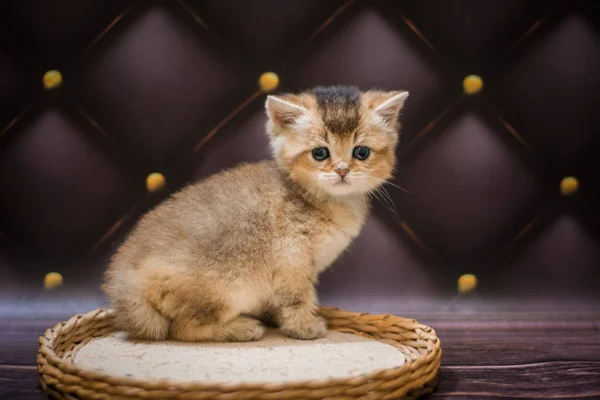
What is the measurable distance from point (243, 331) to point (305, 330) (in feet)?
0.49

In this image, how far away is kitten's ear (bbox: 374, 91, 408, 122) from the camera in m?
1.54

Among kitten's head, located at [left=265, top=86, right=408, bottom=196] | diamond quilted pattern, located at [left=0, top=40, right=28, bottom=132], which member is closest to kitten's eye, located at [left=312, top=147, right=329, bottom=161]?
kitten's head, located at [left=265, top=86, right=408, bottom=196]

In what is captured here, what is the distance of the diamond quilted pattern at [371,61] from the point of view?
1.91 m

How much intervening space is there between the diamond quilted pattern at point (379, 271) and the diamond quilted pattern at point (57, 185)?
70 centimetres

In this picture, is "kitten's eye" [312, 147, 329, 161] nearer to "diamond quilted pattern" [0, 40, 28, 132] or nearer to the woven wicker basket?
the woven wicker basket

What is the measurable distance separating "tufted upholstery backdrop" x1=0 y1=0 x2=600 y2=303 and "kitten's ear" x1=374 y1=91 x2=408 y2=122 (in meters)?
0.36

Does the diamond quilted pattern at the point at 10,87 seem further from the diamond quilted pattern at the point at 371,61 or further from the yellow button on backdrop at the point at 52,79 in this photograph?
the diamond quilted pattern at the point at 371,61

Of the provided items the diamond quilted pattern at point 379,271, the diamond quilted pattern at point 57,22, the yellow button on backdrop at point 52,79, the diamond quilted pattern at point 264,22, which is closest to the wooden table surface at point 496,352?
the diamond quilted pattern at point 379,271

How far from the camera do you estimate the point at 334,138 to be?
150 cm

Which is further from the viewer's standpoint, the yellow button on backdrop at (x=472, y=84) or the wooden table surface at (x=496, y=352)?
the yellow button on backdrop at (x=472, y=84)

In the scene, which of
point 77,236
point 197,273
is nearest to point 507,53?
point 197,273

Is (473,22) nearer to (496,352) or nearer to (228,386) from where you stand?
(496,352)

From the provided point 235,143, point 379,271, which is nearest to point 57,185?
point 235,143

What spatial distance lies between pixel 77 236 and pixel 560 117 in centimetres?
152
